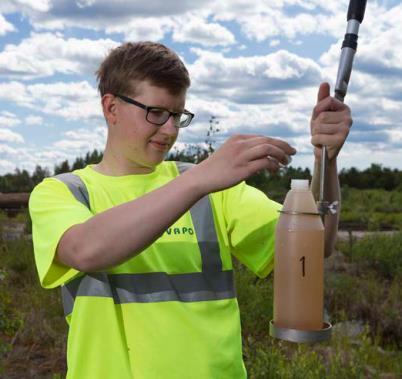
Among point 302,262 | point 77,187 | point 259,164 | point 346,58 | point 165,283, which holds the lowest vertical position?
point 165,283

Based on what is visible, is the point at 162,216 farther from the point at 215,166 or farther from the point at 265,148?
the point at 265,148

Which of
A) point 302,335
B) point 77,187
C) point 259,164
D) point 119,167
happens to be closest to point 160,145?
point 119,167

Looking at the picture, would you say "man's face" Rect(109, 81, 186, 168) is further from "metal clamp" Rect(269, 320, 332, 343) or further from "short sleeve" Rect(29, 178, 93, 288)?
"metal clamp" Rect(269, 320, 332, 343)

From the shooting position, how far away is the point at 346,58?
7.00 ft

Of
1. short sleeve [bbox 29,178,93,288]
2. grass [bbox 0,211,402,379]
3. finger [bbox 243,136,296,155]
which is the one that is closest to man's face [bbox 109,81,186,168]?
short sleeve [bbox 29,178,93,288]

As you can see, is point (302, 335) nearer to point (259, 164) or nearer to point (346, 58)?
point (259, 164)

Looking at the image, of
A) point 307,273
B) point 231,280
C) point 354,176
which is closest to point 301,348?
point 231,280

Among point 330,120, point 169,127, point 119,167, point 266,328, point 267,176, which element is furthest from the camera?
point 267,176

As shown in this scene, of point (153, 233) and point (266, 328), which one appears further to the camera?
point (266, 328)

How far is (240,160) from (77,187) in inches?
32.0

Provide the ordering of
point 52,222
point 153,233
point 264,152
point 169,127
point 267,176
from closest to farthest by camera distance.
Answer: point 264,152, point 153,233, point 52,222, point 169,127, point 267,176

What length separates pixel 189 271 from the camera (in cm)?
243

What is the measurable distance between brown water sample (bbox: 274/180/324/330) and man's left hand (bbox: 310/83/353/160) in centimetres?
17

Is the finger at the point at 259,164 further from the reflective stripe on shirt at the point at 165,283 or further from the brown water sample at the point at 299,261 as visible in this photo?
the reflective stripe on shirt at the point at 165,283
